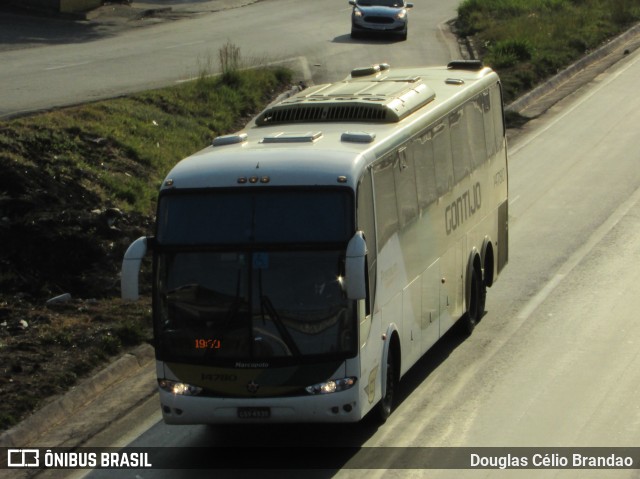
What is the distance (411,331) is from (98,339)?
395cm

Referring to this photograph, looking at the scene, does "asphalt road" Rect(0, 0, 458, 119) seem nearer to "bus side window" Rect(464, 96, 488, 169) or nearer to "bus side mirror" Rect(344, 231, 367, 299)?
"bus side window" Rect(464, 96, 488, 169)

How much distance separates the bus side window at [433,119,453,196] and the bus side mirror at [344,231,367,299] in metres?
3.95

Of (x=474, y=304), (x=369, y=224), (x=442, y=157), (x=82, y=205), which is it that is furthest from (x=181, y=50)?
(x=369, y=224)

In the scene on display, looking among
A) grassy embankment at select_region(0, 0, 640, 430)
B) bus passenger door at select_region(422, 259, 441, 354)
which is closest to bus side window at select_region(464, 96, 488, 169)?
bus passenger door at select_region(422, 259, 441, 354)

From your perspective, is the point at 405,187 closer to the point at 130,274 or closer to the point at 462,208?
the point at 462,208

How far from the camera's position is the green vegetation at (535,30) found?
35750 mm

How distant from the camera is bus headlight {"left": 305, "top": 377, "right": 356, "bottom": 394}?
39.1ft

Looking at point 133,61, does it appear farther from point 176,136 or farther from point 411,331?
point 411,331

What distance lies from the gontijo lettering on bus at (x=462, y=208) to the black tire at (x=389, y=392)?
105 inches

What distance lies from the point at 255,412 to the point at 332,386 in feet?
2.45

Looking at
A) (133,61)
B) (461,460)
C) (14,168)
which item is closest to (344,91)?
(461,460)

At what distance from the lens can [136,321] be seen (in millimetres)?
16516

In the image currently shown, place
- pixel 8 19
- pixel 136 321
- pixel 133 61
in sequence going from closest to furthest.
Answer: pixel 136 321, pixel 133 61, pixel 8 19

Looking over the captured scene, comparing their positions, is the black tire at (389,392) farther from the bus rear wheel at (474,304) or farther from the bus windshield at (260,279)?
the bus rear wheel at (474,304)
